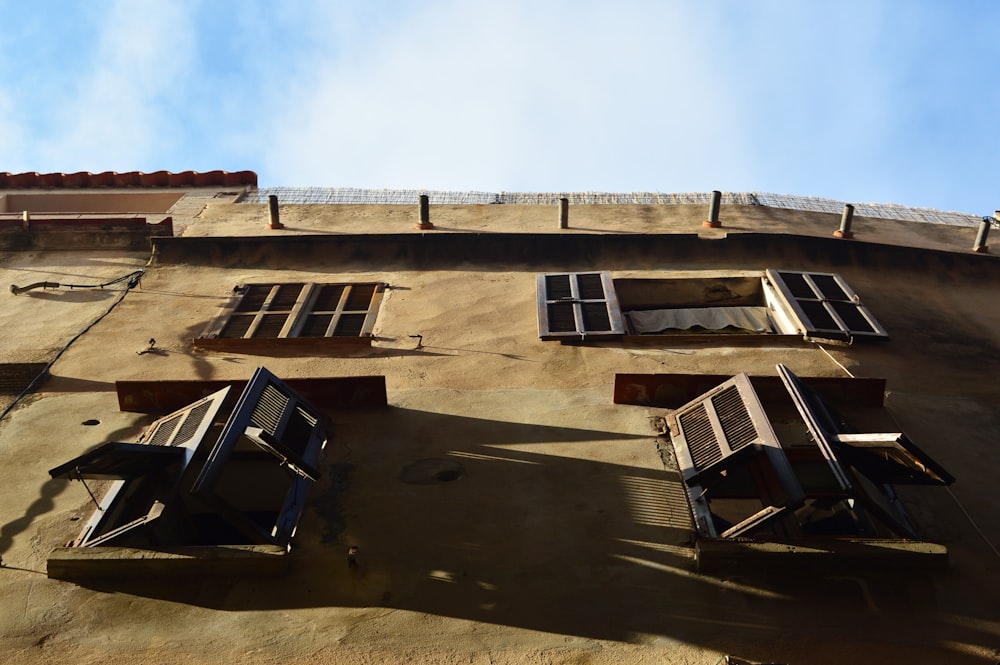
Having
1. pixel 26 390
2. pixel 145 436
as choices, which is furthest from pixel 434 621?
pixel 26 390

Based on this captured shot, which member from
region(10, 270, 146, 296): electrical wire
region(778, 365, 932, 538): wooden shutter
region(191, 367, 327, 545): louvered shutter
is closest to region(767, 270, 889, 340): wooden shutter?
region(778, 365, 932, 538): wooden shutter

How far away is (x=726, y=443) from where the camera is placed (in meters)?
6.71

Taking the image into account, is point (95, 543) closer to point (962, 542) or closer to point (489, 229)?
point (962, 542)

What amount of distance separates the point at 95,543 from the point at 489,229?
369 inches

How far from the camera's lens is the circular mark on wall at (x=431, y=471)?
7.08 metres

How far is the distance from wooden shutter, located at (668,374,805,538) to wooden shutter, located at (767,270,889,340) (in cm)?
317

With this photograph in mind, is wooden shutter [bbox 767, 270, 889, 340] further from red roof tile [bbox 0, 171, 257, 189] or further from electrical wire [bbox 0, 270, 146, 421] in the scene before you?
red roof tile [bbox 0, 171, 257, 189]

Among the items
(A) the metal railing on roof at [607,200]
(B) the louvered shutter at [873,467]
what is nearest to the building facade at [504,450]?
(B) the louvered shutter at [873,467]

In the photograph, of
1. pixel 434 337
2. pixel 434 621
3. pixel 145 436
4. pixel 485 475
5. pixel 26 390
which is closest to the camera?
pixel 434 621

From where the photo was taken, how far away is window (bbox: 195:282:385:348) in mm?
10453

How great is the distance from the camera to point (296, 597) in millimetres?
5695

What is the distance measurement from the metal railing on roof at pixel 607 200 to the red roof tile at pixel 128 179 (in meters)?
1.26

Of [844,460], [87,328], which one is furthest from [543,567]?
[87,328]

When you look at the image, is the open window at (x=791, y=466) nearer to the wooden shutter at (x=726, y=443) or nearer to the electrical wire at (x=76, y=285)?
the wooden shutter at (x=726, y=443)
